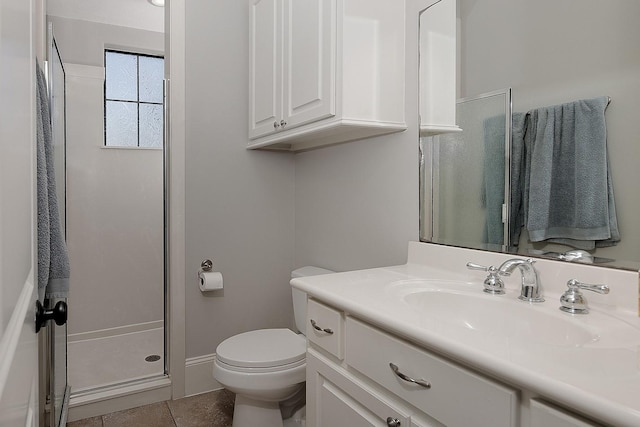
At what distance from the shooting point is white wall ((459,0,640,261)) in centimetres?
104

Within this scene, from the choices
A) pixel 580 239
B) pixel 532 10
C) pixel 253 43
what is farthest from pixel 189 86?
pixel 580 239

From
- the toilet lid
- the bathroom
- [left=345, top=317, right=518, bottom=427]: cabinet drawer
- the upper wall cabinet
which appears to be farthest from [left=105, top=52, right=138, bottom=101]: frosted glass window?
[left=345, top=317, right=518, bottom=427]: cabinet drawer

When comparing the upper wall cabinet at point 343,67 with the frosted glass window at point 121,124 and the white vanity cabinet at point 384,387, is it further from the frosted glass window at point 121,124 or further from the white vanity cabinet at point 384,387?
the frosted glass window at point 121,124

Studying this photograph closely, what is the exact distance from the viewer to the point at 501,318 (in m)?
1.13

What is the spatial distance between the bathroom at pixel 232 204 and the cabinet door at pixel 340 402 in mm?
748

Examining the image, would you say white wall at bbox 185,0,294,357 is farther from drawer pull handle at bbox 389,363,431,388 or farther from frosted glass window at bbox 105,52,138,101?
drawer pull handle at bbox 389,363,431,388

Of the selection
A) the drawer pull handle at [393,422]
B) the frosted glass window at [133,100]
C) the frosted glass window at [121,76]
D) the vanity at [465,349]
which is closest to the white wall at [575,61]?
the vanity at [465,349]

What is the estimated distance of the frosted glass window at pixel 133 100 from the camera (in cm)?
283

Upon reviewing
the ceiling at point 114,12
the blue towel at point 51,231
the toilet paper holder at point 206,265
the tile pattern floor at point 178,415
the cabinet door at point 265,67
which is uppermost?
the ceiling at point 114,12

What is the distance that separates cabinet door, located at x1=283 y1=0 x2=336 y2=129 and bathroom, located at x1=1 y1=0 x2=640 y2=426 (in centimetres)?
33

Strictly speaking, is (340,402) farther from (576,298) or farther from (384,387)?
(576,298)

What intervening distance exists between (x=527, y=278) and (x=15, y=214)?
3.75ft

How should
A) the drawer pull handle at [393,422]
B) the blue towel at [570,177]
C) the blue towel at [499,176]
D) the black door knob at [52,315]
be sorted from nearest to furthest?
1. the black door knob at [52,315]
2. the drawer pull handle at [393,422]
3. the blue towel at [570,177]
4. the blue towel at [499,176]

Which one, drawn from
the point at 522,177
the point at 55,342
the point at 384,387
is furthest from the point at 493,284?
the point at 55,342
